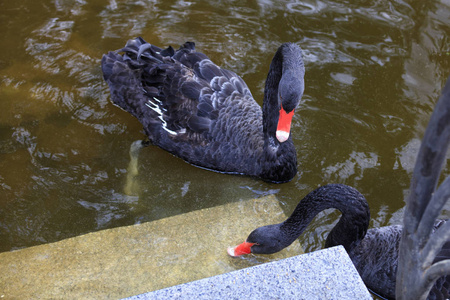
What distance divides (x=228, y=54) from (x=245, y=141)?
1.60 m

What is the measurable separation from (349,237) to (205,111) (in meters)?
1.64

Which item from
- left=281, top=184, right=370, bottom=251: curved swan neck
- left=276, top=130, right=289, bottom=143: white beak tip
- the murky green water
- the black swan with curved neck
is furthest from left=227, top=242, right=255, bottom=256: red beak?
left=276, top=130, right=289, bottom=143: white beak tip

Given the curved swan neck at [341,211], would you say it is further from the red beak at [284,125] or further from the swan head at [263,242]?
the red beak at [284,125]

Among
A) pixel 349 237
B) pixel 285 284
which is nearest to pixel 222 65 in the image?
pixel 349 237

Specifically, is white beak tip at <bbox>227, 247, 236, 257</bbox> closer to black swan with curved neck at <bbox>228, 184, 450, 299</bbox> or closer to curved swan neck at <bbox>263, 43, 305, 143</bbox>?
black swan with curved neck at <bbox>228, 184, 450, 299</bbox>

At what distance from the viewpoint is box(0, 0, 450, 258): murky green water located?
373 centimetres

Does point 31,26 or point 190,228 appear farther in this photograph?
point 31,26

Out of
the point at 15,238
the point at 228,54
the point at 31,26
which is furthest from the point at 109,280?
the point at 31,26

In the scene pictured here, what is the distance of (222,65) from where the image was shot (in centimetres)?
500

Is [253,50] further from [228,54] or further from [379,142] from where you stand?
[379,142]

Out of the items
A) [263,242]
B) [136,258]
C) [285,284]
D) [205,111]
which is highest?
[285,284]

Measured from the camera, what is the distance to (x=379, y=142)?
424cm

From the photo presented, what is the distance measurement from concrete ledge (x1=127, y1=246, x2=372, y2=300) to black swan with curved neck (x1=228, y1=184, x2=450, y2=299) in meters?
0.92

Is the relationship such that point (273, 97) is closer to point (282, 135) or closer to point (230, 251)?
point (282, 135)
